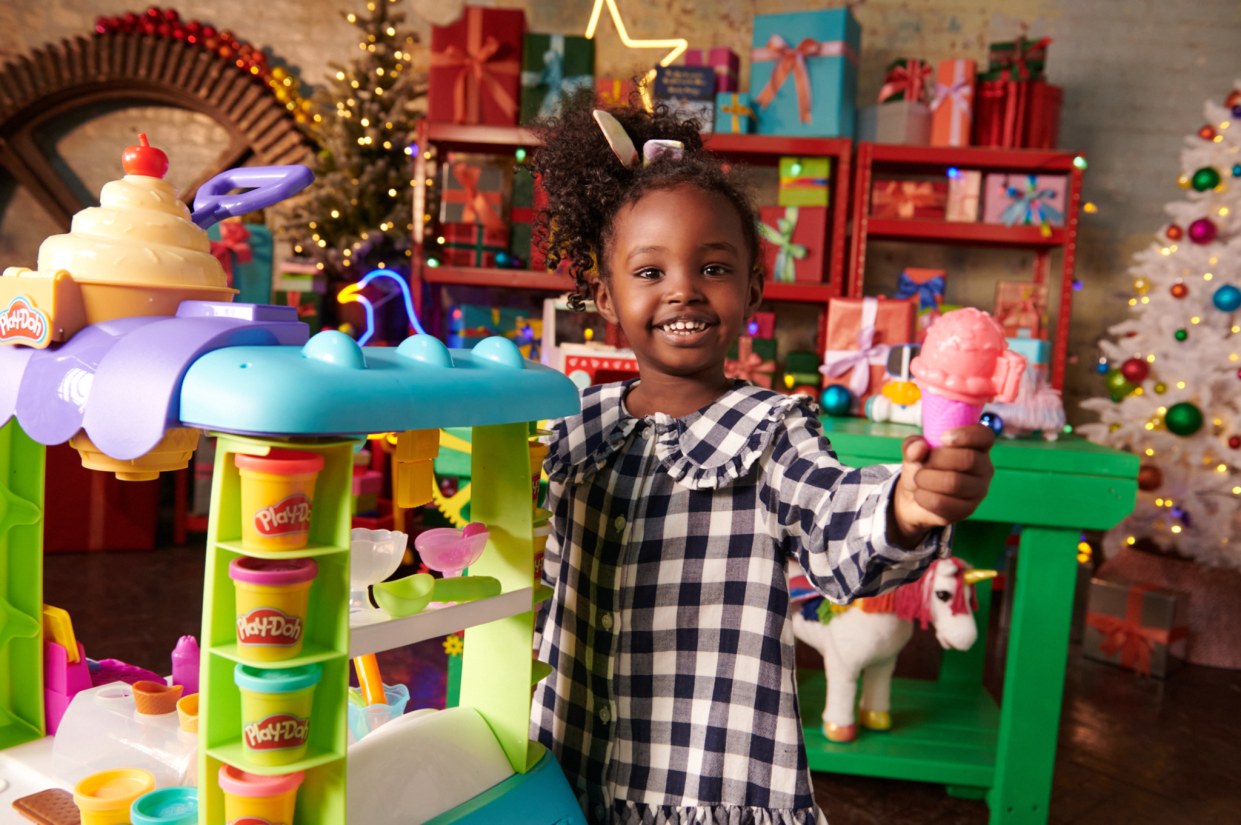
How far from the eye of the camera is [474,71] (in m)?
3.53

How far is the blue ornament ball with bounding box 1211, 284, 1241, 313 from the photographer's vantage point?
3102 mm

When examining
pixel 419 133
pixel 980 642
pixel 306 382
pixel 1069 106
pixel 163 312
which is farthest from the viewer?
pixel 1069 106

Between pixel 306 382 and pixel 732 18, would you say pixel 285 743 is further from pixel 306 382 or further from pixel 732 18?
pixel 732 18

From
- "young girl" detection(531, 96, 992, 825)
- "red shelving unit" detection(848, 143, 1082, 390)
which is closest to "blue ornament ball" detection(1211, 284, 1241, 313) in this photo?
"red shelving unit" detection(848, 143, 1082, 390)

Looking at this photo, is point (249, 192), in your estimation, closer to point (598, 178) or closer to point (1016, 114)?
point (598, 178)

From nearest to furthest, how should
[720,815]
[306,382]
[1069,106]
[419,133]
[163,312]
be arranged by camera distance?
[306,382] → [163,312] → [720,815] → [419,133] → [1069,106]

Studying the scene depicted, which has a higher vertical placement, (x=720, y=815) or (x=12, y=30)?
(x=12, y=30)

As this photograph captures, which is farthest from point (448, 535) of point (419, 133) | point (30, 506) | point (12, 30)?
point (12, 30)

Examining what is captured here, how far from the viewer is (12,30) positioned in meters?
4.34

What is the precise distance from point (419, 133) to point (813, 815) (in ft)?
10.4

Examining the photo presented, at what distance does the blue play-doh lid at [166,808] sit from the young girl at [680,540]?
401 millimetres

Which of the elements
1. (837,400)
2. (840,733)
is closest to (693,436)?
(840,733)

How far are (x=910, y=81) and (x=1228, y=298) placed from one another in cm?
141

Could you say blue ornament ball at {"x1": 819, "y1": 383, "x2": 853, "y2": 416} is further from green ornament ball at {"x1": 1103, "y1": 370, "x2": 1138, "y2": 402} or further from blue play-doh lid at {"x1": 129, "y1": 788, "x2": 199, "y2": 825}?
blue play-doh lid at {"x1": 129, "y1": 788, "x2": 199, "y2": 825}
